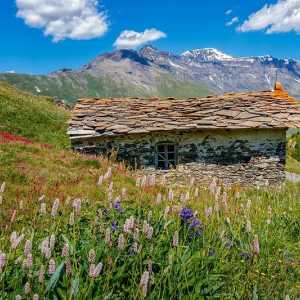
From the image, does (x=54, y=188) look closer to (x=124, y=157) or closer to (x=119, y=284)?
(x=119, y=284)

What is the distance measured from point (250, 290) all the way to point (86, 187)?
721cm

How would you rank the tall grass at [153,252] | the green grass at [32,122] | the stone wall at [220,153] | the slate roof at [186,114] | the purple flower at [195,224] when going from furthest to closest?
the green grass at [32,122] < the stone wall at [220,153] < the slate roof at [186,114] < the purple flower at [195,224] < the tall grass at [153,252]

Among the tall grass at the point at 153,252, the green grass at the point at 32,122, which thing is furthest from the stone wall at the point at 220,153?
the tall grass at the point at 153,252

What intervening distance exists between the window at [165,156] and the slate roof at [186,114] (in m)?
1.22

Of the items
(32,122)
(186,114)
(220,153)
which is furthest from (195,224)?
(32,122)

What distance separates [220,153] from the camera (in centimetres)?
2061

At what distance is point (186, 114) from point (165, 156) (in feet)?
8.27

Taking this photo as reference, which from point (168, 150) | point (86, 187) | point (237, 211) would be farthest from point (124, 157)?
point (237, 211)

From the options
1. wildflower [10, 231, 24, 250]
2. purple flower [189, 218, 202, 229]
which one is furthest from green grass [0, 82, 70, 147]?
wildflower [10, 231, 24, 250]

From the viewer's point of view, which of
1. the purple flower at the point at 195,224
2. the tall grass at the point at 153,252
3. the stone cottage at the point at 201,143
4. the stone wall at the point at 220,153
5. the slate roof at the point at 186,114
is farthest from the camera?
the stone wall at the point at 220,153

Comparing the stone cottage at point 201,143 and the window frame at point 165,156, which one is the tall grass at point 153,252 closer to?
the stone cottage at point 201,143

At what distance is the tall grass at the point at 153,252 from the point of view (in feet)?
12.5

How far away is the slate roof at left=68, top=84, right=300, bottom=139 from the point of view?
A: 20.1 metres

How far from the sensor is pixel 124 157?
20.8 meters
